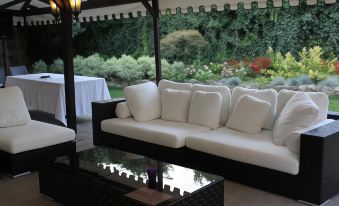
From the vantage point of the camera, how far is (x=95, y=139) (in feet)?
17.4

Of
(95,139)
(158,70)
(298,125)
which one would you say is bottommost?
(95,139)

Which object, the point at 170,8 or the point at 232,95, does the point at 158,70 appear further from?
the point at 232,95

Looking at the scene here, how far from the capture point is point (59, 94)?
247 inches

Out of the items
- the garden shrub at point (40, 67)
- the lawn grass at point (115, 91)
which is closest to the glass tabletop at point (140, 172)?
the lawn grass at point (115, 91)

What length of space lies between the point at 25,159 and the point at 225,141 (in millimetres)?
2237

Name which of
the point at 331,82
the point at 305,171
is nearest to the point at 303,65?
the point at 331,82

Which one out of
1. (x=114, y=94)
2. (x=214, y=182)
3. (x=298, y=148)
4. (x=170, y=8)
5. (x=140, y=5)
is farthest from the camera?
(x=114, y=94)

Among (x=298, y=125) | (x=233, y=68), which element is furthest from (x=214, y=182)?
(x=233, y=68)

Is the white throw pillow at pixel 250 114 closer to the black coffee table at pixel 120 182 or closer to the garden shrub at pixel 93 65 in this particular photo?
the black coffee table at pixel 120 182

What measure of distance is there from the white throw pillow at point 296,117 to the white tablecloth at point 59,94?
3.84 meters

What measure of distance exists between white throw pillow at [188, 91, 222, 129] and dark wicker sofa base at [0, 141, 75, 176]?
1.73 meters

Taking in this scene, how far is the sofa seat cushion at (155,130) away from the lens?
4242mm

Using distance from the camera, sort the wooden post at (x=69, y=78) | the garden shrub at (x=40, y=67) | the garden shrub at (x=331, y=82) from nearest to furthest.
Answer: the wooden post at (x=69, y=78) → the garden shrub at (x=331, y=82) → the garden shrub at (x=40, y=67)

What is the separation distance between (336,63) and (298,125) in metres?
3.77
